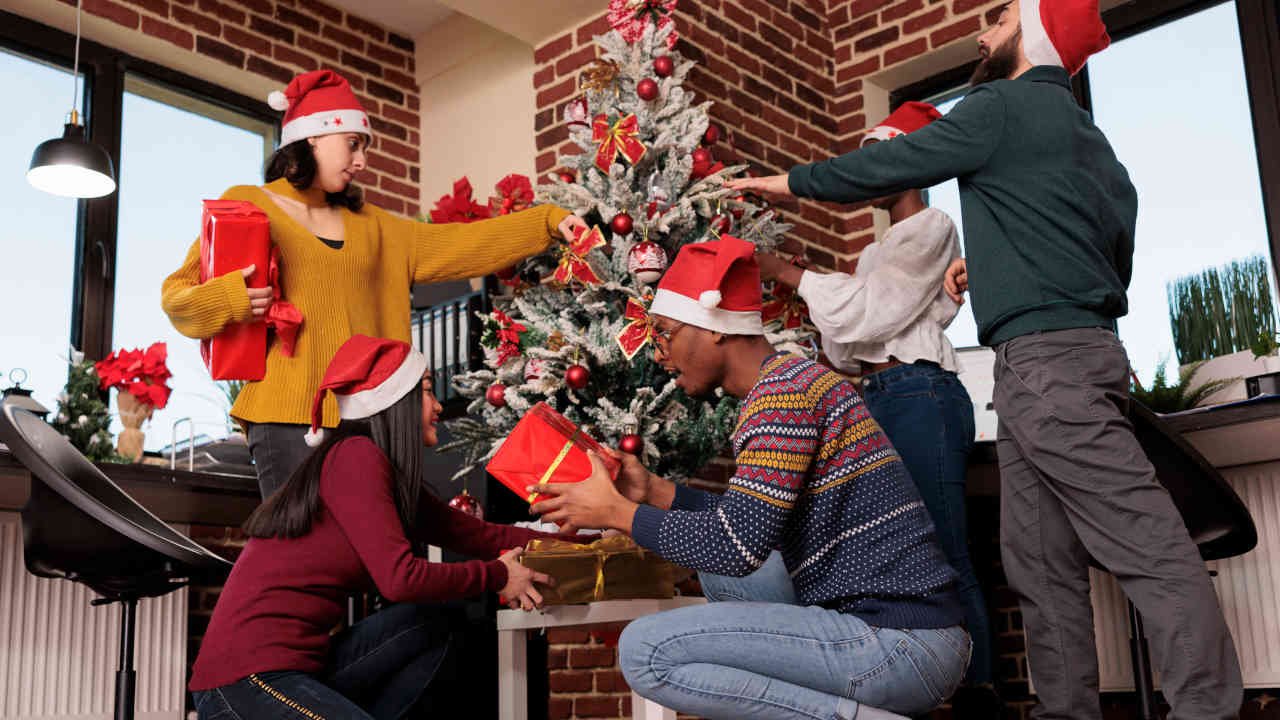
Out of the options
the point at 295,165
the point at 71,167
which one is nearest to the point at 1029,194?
the point at 295,165

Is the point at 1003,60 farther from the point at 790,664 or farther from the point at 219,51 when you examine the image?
the point at 219,51

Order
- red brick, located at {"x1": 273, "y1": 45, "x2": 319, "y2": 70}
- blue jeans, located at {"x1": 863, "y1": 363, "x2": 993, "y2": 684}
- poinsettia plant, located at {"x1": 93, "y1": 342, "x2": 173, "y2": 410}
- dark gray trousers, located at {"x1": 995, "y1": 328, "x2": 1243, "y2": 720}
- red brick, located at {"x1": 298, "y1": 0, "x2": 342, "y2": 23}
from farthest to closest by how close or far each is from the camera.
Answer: red brick, located at {"x1": 298, "y1": 0, "x2": 342, "y2": 23}
red brick, located at {"x1": 273, "y1": 45, "x2": 319, "y2": 70}
poinsettia plant, located at {"x1": 93, "y1": 342, "x2": 173, "y2": 410}
blue jeans, located at {"x1": 863, "y1": 363, "x2": 993, "y2": 684}
dark gray trousers, located at {"x1": 995, "y1": 328, "x2": 1243, "y2": 720}

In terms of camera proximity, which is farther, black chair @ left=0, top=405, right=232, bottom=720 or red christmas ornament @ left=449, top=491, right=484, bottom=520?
red christmas ornament @ left=449, top=491, right=484, bottom=520

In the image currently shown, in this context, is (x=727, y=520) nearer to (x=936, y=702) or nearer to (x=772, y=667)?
(x=772, y=667)

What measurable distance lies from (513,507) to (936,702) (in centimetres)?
170

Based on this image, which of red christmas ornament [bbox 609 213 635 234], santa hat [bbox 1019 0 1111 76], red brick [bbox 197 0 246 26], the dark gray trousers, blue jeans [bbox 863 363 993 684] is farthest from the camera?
red brick [bbox 197 0 246 26]

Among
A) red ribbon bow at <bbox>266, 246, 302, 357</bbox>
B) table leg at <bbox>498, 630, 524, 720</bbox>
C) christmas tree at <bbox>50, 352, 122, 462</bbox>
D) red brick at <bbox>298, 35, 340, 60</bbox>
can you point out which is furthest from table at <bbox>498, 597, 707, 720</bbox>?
red brick at <bbox>298, 35, 340, 60</bbox>

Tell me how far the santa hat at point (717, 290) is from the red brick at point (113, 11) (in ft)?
9.75

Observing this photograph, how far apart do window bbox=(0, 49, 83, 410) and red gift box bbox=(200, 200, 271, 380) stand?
5.70 feet

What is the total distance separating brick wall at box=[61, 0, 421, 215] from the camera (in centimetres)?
429

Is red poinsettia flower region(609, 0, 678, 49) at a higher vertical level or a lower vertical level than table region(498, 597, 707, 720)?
higher

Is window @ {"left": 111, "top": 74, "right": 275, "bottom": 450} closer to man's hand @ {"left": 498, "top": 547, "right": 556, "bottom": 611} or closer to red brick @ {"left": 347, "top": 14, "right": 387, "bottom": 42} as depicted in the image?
red brick @ {"left": 347, "top": 14, "right": 387, "bottom": 42}

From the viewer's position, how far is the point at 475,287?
468 cm

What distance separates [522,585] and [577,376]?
2.85 feet
